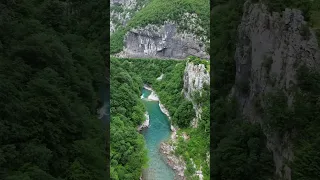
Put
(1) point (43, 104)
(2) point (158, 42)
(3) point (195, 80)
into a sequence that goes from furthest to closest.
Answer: (2) point (158, 42), (3) point (195, 80), (1) point (43, 104)

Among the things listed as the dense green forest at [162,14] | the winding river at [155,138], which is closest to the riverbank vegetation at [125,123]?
the winding river at [155,138]

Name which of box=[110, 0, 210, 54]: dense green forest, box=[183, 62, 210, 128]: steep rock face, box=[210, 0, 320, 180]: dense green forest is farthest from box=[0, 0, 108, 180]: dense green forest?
box=[110, 0, 210, 54]: dense green forest

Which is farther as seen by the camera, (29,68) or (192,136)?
(192,136)

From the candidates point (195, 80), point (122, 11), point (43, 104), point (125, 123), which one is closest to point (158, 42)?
point (122, 11)

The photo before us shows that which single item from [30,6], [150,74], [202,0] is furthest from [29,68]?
[202,0]

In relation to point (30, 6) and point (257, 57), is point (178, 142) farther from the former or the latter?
point (30, 6)

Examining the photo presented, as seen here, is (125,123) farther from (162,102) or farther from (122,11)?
(122,11)
